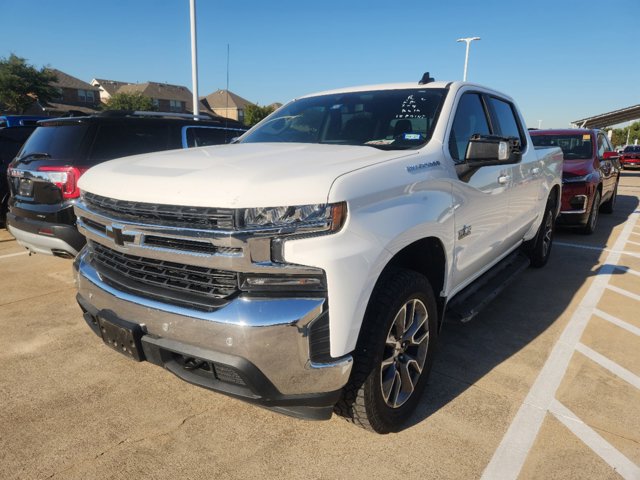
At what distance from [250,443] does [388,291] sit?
1087 mm

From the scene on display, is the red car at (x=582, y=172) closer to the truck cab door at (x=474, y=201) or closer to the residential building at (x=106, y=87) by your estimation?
the truck cab door at (x=474, y=201)

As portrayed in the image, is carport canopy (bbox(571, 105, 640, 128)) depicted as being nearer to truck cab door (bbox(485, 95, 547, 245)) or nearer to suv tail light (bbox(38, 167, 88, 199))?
truck cab door (bbox(485, 95, 547, 245))

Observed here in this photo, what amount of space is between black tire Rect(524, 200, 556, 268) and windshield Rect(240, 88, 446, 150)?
9.12 feet

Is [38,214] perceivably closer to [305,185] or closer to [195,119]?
[195,119]

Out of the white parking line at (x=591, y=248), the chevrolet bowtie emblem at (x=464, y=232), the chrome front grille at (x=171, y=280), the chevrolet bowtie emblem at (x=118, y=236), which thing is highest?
the chevrolet bowtie emblem at (x=118, y=236)

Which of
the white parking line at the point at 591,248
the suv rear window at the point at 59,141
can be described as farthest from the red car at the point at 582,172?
the suv rear window at the point at 59,141

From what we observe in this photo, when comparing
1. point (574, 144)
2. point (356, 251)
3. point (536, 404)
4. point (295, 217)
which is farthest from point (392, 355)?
point (574, 144)

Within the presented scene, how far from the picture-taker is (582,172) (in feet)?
24.5

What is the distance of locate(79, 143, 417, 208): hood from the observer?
188 cm

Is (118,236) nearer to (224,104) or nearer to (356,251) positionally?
(356,251)

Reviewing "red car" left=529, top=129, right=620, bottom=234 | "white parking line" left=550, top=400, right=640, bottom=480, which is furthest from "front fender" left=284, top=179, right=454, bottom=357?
"red car" left=529, top=129, right=620, bottom=234

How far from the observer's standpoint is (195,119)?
6.04m

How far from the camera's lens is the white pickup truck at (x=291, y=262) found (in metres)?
1.87

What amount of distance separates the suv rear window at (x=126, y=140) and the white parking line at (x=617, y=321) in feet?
16.2
